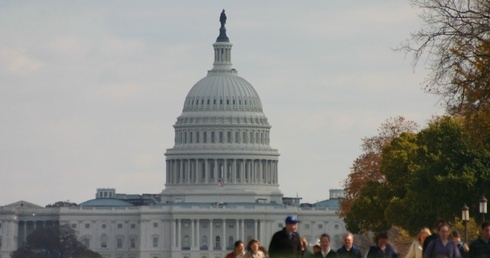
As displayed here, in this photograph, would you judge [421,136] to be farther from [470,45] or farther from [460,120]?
[470,45]

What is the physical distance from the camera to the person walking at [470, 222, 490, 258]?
46750 mm

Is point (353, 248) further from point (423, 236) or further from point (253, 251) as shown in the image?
point (253, 251)

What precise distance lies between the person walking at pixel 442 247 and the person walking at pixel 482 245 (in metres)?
0.43

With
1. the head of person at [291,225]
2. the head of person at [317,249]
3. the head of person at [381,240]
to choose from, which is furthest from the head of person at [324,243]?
the head of person at [291,225]

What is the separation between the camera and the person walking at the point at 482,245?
Answer: 46750mm

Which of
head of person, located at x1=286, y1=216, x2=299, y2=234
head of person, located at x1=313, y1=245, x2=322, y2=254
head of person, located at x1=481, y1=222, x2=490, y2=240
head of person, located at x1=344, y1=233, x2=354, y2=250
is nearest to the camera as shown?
head of person, located at x1=286, y1=216, x2=299, y2=234

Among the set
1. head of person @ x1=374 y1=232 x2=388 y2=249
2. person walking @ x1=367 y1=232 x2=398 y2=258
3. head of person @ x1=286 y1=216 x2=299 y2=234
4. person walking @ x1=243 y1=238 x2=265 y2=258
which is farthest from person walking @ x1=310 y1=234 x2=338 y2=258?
person walking @ x1=243 y1=238 x2=265 y2=258

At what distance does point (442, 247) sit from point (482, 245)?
105 cm

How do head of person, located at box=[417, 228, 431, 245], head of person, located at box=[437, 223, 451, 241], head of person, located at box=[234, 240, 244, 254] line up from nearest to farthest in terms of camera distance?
head of person, located at box=[437, 223, 451, 241] → head of person, located at box=[234, 240, 244, 254] → head of person, located at box=[417, 228, 431, 245]

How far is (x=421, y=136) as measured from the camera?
10944cm

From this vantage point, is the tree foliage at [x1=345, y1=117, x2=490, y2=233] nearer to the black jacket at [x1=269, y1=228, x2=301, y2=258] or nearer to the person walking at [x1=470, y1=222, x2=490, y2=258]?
the person walking at [x1=470, y1=222, x2=490, y2=258]

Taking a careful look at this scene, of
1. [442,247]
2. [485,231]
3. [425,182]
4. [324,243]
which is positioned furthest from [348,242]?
[425,182]

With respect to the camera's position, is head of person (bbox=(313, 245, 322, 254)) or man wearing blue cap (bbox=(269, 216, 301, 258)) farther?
head of person (bbox=(313, 245, 322, 254))

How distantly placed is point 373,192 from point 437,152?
12.6 meters
